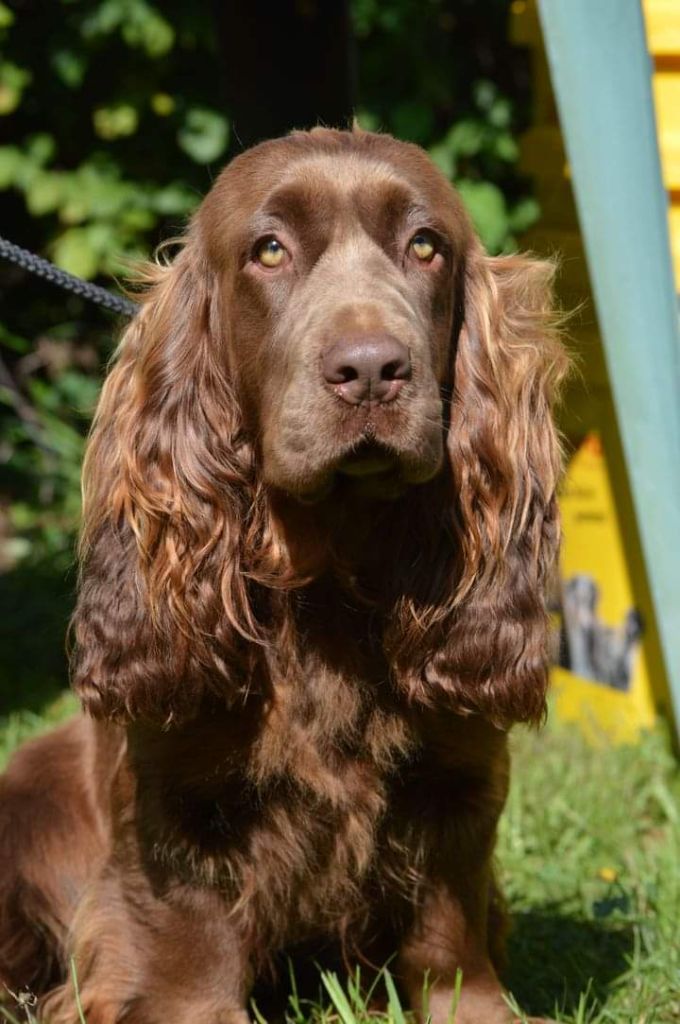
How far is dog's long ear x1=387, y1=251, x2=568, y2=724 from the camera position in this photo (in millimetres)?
2869

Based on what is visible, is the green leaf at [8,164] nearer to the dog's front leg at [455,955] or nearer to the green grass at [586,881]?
the green grass at [586,881]

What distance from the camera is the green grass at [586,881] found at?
3111 millimetres

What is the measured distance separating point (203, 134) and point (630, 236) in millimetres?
2393

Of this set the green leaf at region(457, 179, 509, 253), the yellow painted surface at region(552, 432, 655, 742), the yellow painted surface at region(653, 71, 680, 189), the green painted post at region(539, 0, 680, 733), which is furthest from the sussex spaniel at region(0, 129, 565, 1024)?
the green leaf at region(457, 179, 509, 253)

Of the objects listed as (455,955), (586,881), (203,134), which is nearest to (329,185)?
(455,955)

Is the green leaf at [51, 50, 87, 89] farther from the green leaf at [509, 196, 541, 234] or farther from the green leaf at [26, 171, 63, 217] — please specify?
the green leaf at [509, 196, 541, 234]

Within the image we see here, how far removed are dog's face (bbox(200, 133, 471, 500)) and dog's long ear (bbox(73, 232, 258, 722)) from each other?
80mm

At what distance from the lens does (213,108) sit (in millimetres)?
5859

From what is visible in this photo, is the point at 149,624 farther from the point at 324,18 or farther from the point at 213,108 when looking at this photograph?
the point at 213,108

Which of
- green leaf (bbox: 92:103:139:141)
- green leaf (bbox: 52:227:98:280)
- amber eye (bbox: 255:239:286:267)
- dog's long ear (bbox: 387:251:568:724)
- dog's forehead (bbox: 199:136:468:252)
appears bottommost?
dog's long ear (bbox: 387:251:568:724)

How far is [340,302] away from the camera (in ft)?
8.75

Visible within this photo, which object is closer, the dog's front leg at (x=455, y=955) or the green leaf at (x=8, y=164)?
the dog's front leg at (x=455, y=955)

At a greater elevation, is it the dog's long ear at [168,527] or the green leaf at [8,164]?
the green leaf at [8,164]

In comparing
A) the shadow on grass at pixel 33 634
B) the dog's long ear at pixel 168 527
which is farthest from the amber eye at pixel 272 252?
the shadow on grass at pixel 33 634
